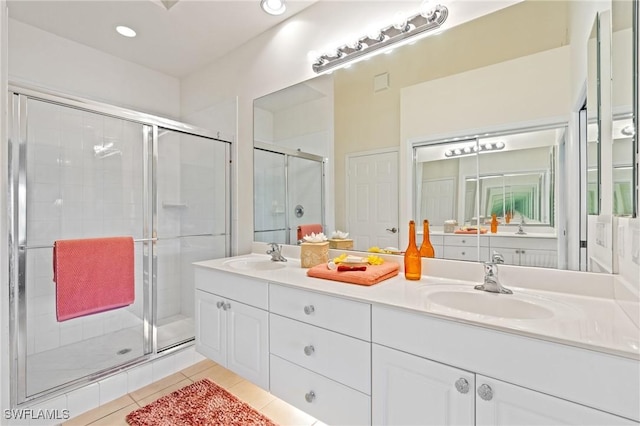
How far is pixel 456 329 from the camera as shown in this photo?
963mm

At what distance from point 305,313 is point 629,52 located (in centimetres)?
148

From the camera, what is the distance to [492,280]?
124 cm

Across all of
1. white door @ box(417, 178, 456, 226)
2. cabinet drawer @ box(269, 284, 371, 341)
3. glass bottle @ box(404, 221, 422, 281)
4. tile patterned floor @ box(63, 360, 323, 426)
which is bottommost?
tile patterned floor @ box(63, 360, 323, 426)

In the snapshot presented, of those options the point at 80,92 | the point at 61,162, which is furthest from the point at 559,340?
the point at 80,92

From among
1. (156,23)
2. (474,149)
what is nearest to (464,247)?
(474,149)

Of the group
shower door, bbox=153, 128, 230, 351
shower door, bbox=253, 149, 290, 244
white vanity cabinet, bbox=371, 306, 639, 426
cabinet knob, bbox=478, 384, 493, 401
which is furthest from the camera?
shower door, bbox=153, 128, 230, 351

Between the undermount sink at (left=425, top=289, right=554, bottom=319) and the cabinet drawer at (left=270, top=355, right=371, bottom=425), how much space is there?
497 millimetres

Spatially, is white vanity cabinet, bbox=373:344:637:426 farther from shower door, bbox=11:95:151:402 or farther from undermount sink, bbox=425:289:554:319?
shower door, bbox=11:95:151:402

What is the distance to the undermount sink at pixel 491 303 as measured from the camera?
1.12 m

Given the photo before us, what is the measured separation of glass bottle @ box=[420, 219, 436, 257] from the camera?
4.97 feet

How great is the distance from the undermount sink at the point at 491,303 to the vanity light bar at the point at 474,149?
65cm

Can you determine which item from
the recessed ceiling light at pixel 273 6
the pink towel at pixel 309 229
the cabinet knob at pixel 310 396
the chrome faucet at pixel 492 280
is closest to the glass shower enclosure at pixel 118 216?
the pink towel at pixel 309 229

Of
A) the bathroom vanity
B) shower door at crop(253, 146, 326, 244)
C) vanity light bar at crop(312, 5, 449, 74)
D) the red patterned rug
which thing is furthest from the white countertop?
vanity light bar at crop(312, 5, 449, 74)

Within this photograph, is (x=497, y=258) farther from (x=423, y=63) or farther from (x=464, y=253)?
(x=423, y=63)
